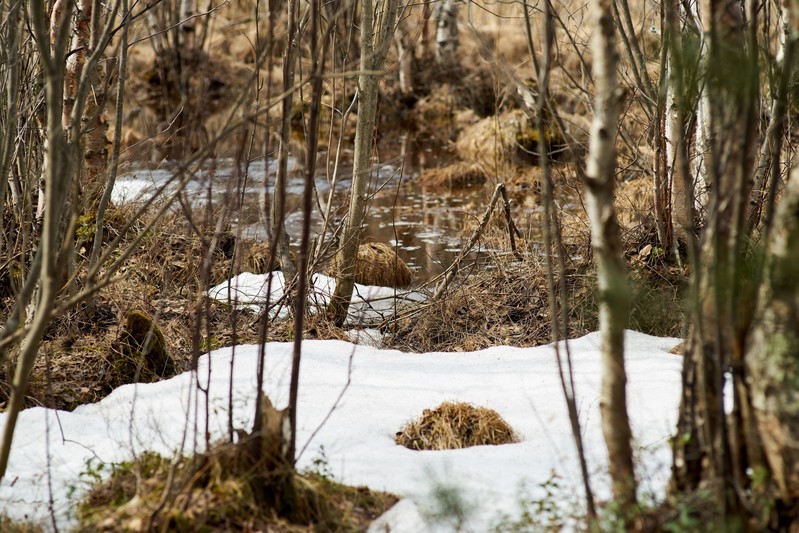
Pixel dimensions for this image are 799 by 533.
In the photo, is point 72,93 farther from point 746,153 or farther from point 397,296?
point 746,153

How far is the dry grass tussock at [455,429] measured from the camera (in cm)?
353

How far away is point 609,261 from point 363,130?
11.0 ft

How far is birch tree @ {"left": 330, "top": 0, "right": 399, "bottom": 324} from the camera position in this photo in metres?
5.21

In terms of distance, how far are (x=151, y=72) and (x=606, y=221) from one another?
1794 centimetres

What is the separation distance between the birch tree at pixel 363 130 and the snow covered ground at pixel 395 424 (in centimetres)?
88

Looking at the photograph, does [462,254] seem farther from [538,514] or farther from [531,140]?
[531,140]

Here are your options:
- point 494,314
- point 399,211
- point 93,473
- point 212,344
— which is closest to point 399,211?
point 399,211

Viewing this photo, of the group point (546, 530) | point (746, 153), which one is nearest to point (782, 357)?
point (746, 153)

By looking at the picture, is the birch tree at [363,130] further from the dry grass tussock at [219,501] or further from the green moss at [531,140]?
the green moss at [531,140]

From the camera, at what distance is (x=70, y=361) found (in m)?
4.58

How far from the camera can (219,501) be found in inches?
102

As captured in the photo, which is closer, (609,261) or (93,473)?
(609,261)

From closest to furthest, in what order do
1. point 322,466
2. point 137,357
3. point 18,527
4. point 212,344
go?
point 18,527
point 322,466
point 137,357
point 212,344

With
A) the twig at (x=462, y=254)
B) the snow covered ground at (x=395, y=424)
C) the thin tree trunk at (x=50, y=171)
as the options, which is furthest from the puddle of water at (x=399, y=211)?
the thin tree trunk at (x=50, y=171)
